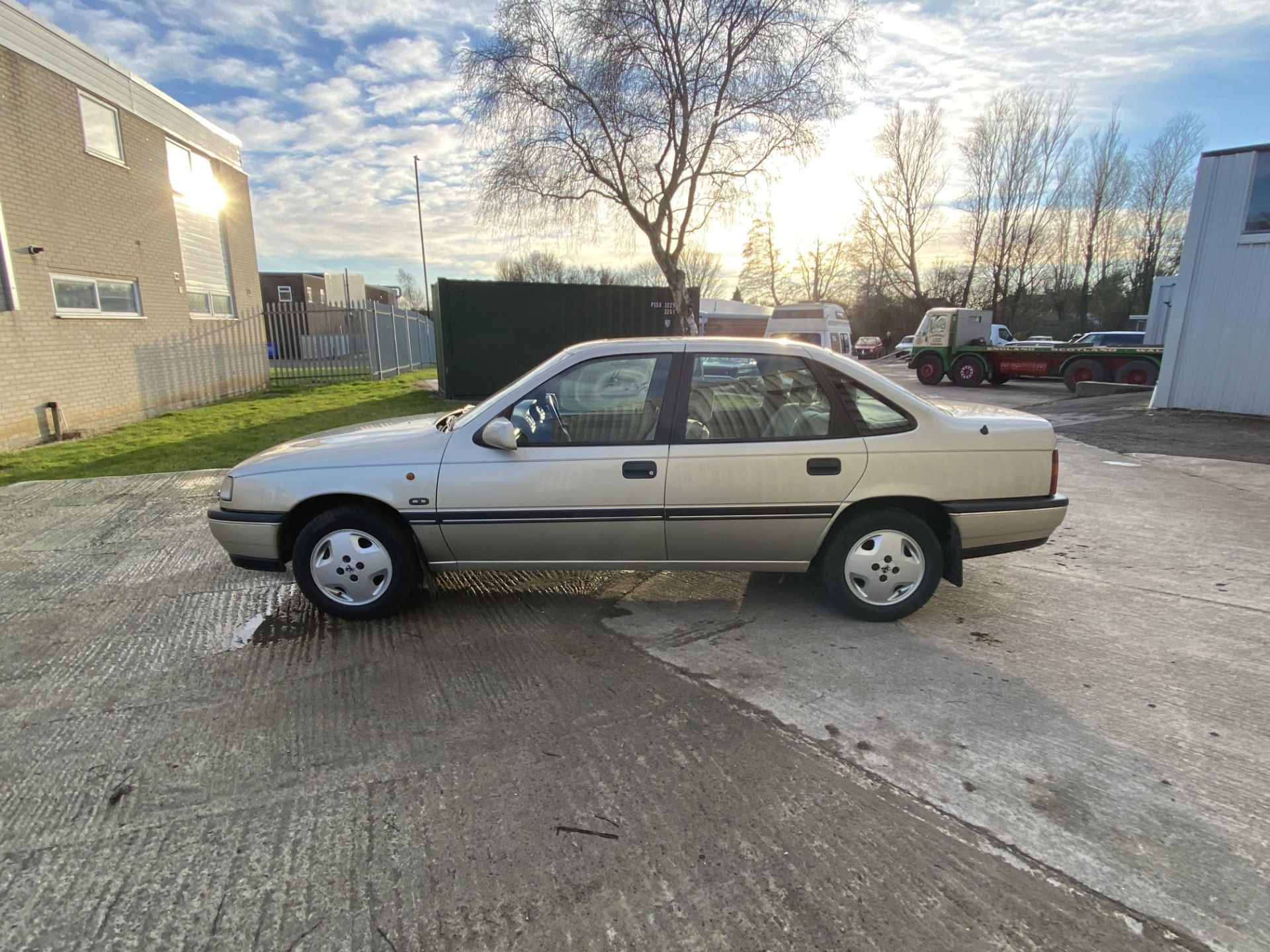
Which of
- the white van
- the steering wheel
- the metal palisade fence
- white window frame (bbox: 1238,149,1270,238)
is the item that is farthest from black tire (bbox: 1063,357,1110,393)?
the metal palisade fence

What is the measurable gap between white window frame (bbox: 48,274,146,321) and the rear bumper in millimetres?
12036

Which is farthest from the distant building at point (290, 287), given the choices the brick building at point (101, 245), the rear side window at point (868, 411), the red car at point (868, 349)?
the rear side window at point (868, 411)

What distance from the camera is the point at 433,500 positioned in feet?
11.7

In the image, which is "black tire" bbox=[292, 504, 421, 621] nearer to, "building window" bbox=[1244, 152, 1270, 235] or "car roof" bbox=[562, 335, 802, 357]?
"car roof" bbox=[562, 335, 802, 357]

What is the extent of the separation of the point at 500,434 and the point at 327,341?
58.3 ft

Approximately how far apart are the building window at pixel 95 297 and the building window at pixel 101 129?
203cm

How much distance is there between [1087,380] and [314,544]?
2138 cm

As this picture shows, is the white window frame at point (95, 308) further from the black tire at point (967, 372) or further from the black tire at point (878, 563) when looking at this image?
the black tire at point (967, 372)

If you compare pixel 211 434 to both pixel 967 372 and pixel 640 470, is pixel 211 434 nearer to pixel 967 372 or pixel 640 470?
pixel 640 470

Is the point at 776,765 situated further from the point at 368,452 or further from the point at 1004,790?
the point at 368,452

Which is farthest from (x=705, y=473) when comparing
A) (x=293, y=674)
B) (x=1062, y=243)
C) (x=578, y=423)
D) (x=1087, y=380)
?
(x=1062, y=243)

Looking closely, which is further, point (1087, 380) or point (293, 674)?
point (1087, 380)

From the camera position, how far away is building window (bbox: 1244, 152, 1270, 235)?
1151cm

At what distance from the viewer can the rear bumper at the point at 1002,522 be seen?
365 centimetres
